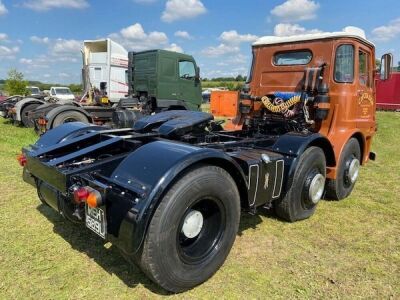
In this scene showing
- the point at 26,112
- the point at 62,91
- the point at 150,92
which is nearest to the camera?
the point at 150,92

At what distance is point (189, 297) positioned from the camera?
9.29 feet

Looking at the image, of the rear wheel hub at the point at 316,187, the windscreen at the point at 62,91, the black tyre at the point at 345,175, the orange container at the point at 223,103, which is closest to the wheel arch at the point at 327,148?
the black tyre at the point at 345,175

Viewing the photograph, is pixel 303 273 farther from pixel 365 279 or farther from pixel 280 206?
pixel 280 206

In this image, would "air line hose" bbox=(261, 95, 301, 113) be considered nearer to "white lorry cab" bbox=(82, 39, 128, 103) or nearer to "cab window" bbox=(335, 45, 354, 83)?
"cab window" bbox=(335, 45, 354, 83)

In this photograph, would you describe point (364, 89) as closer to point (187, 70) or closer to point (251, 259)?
point (251, 259)

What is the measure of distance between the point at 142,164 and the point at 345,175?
353 cm

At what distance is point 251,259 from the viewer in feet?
11.3

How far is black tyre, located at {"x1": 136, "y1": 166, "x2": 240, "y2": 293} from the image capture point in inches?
102

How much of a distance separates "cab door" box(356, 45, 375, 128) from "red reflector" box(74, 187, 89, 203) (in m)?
4.25

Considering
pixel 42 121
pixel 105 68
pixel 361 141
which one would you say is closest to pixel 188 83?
pixel 105 68

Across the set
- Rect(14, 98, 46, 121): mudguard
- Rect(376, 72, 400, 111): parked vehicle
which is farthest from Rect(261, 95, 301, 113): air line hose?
Rect(376, 72, 400, 111): parked vehicle

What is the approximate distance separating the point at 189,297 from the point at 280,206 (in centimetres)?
176

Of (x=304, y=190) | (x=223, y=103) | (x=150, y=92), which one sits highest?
(x=223, y=103)

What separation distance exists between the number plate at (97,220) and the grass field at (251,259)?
1.74 feet
